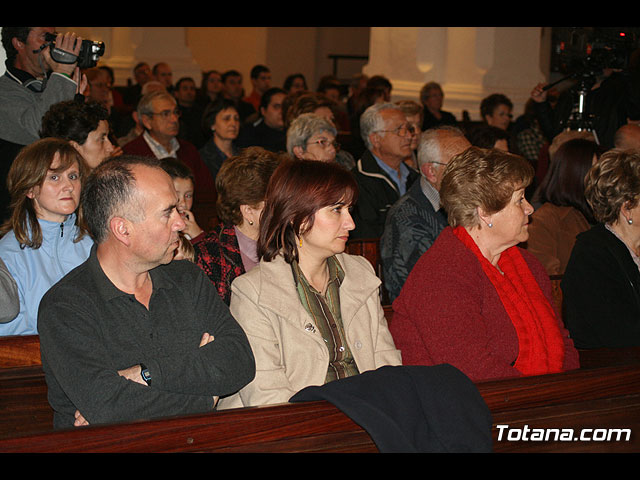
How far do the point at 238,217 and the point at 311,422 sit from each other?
1.81 meters

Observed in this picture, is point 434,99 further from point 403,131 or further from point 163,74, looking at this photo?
point 163,74

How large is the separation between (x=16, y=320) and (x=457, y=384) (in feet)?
6.10

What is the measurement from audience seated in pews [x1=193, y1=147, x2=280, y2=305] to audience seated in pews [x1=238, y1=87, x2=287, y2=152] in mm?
4154

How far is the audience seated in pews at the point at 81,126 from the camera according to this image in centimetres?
402

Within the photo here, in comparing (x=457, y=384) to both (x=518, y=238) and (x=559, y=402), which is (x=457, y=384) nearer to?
(x=559, y=402)

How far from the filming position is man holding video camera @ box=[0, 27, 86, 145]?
3965 millimetres

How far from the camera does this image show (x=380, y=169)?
543 cm

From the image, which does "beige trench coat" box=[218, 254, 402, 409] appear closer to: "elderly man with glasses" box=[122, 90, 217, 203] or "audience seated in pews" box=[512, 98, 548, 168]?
"elderly man with glasses" box=[122, 90, 217, 203]

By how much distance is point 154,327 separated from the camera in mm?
2396

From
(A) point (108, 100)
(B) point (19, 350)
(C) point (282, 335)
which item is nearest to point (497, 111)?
(A) point (108, 100)

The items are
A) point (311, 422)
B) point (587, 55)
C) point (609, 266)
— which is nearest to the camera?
point (311, 422)

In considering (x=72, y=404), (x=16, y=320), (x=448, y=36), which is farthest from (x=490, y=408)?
(x=448, y=36)

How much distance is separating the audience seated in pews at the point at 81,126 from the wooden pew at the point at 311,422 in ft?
5.76

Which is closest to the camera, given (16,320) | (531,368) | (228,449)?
(228,449)
